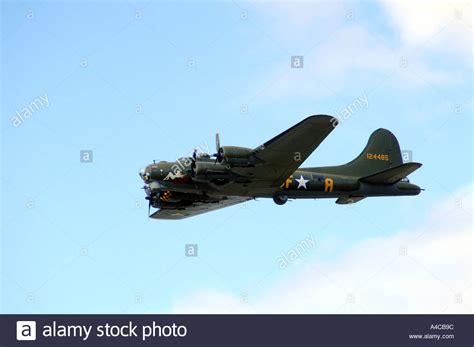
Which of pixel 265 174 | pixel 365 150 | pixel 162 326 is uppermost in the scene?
pixel 365 150

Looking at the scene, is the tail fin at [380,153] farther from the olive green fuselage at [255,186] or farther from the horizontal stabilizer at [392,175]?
the olive green fuselage at [255,186]

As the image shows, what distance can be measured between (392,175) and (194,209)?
1109cm

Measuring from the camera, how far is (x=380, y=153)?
4766 cm

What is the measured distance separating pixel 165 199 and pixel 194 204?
1905 mm

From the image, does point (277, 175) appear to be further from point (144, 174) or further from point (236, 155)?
point (144, 174)

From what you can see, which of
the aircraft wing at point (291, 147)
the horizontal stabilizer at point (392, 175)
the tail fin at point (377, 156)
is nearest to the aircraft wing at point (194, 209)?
the aircraft wing at point (291, 147)

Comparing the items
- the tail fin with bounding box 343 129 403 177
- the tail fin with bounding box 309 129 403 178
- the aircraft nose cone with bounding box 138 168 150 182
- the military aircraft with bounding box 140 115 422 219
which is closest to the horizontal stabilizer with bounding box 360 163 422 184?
the military aircraft with bounding box 140 115 422 219

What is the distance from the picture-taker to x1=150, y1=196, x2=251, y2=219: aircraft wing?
44.9 meters

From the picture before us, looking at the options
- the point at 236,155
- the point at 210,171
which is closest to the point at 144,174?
the point at 210,171

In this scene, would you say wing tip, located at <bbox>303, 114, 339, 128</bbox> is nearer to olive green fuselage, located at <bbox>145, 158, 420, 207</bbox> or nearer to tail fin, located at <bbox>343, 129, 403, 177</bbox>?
olive green fuselage, located at <bbox>145, 158, 420, 207</bbox>

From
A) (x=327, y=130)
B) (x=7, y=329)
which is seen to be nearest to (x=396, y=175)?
(x=327, y=130)

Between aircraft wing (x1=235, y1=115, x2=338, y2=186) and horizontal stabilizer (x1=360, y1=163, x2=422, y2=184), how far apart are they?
535cm

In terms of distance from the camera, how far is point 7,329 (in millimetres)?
35000

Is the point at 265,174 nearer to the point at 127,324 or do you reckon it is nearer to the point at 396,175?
the point at 396,175
